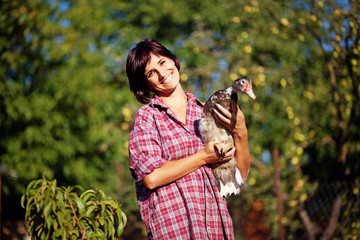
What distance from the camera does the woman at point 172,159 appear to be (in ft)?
5.69

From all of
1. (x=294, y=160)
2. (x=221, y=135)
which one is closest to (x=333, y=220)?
(x=294, y=160)

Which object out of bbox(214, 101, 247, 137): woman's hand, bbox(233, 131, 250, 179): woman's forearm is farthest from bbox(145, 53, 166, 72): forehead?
bbox(233, 131, 250, 179): woman's forearm

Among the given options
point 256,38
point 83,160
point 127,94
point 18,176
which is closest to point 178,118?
point 256,38

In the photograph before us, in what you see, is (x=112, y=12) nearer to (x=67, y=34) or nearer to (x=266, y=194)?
(x=67, y=34)

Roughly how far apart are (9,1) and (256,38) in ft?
12.4

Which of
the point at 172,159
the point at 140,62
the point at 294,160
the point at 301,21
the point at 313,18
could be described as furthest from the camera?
the point at 294,160

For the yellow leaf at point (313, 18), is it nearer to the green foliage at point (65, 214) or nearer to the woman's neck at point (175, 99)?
the woman's neck at point (175, 99)

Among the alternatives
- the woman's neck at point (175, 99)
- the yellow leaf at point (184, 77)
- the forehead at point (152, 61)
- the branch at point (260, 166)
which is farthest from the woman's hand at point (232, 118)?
the branch at point (260, 166)

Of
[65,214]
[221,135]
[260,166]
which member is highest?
[221,135]

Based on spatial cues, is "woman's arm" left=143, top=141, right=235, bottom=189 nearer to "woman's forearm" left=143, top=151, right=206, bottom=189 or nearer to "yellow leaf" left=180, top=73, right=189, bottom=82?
"woman's forearm" left=143, top=151, right=206, bottom=189

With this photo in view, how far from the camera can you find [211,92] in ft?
17.9

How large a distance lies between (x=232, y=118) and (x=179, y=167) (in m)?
0.31

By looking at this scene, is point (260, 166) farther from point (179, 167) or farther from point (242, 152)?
point (179, 167)

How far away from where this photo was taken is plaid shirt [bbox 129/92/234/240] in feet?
5.70
